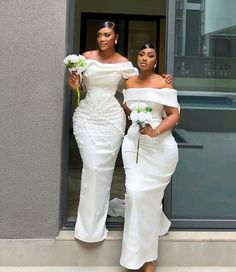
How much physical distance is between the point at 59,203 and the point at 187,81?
1373 millimetres

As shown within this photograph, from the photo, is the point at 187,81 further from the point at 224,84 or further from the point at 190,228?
the point at 190,228

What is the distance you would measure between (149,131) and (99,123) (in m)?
0.44

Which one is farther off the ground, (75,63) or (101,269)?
(75,63)

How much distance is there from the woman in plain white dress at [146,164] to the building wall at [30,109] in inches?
22.6

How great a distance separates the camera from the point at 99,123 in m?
3.58

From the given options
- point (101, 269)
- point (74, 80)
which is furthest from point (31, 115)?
point (101, 269)

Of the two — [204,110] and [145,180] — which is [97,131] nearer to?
[145,180]

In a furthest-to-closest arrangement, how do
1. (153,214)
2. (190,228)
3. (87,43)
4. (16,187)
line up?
(87,43)
(190,228)
(16,187)
(153,214)

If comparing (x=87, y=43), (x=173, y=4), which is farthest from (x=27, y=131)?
(x=87, y=43)

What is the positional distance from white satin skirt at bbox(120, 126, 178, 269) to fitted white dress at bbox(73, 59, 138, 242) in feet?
0.48

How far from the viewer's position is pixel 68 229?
3906mm

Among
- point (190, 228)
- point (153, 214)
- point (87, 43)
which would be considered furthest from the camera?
point (87, 43)

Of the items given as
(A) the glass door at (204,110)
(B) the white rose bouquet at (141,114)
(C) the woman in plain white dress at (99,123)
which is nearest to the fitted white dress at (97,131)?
(C) the woman in plain white dress at (99,123)

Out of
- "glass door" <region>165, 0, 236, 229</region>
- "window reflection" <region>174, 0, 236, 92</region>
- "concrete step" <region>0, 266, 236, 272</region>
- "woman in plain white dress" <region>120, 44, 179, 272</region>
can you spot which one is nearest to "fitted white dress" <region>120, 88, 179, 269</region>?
"woman in plain white dress" <region>120, 44, 179, 272</region>
